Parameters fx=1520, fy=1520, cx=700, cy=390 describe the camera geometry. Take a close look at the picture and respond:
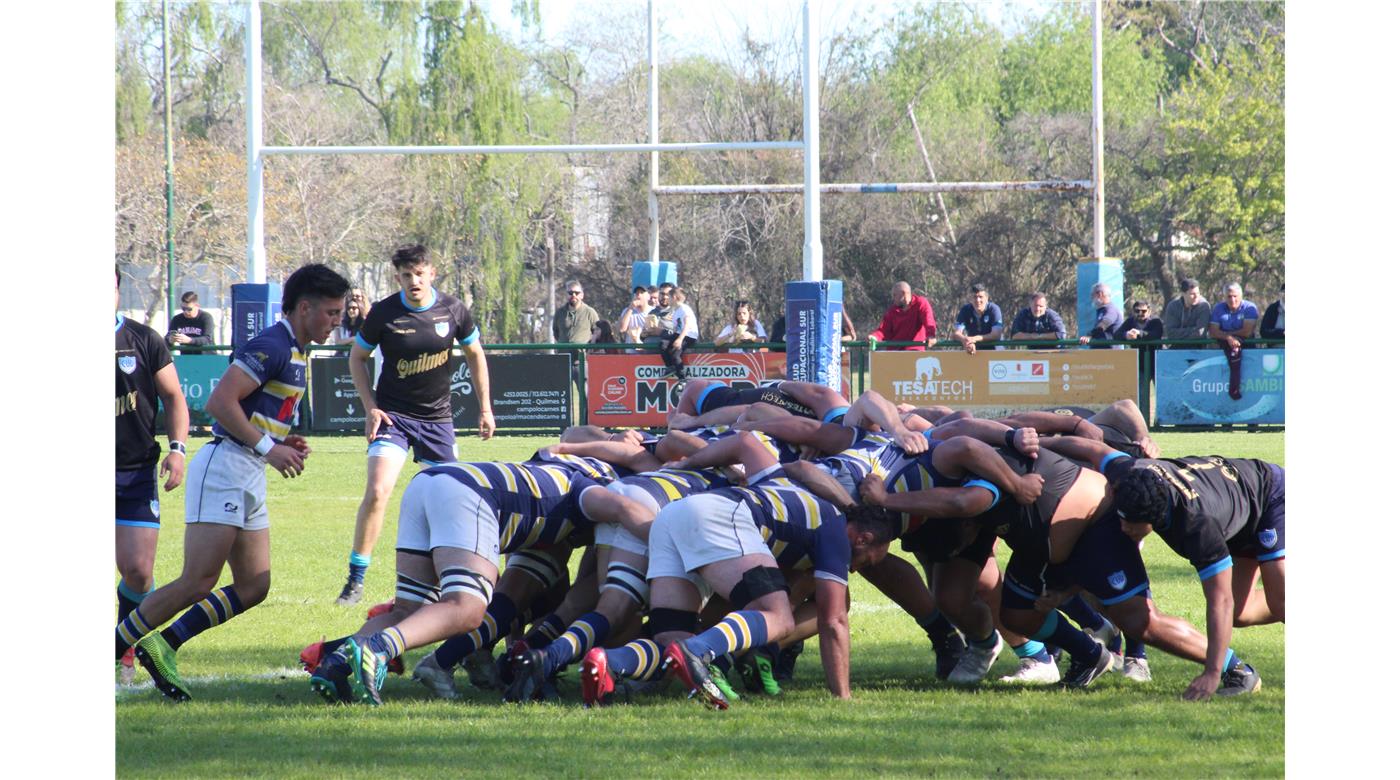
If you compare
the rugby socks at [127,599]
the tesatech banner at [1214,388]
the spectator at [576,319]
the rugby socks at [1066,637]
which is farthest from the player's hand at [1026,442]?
the spectator at [576,319]

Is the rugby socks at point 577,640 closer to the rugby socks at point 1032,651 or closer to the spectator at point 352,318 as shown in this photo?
the rugby socks at point 1032,651

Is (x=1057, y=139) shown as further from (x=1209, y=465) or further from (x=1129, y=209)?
(x=1209, y=465)

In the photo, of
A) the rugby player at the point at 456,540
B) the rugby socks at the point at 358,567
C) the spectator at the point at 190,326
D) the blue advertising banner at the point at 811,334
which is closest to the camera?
the rugby player at the point at 456,540

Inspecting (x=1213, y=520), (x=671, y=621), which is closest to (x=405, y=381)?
(x=671, y=621)

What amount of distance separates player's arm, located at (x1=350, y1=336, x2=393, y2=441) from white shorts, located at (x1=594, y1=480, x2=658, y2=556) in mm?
2764

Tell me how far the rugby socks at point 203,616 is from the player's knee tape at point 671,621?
1858 millimetres

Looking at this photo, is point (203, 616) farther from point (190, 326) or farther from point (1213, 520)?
point (190, 326)

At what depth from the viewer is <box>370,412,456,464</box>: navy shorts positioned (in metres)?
9.07

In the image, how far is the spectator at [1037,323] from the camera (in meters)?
20.3

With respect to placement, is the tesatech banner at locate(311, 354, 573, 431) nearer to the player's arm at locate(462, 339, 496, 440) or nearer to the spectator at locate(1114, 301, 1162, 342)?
the spectator at locate(1114, 301, 1162, 342)

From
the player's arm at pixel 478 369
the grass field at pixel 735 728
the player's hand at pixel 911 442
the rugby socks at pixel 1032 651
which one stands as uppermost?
the player's arm at pixel 478 369

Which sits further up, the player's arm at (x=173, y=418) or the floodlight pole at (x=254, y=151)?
the floodlight pole at (x=254, y=151)

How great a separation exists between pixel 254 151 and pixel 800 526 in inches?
575

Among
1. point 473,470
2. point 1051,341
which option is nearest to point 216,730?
point 473,470
